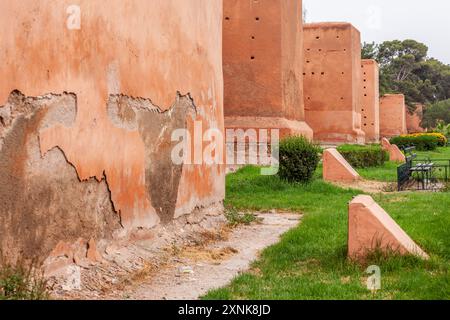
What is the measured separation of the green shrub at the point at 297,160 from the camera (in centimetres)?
1155

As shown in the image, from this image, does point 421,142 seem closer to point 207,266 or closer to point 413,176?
point 413,176

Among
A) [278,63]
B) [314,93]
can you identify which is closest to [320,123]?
[314,93]

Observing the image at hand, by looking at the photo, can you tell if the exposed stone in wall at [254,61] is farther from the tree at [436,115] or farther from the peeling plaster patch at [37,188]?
the tree at [436,115]

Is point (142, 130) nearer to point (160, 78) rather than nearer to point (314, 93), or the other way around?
point (160, 78)

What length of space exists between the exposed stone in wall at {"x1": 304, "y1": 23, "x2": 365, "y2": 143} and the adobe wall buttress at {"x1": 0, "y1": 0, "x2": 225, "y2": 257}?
1801 cm

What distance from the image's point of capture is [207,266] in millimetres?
5504

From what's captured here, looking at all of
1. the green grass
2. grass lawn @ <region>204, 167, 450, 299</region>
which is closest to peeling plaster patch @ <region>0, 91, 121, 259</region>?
grass lawn @ <region>204, 167, 450, 299</region>

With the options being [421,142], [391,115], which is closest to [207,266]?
[421,142]

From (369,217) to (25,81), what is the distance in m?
2.94

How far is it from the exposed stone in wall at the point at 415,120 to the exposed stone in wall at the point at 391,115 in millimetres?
7899

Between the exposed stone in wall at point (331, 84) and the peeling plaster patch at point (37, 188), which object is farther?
the exposed stone in wall at point (331, 84)

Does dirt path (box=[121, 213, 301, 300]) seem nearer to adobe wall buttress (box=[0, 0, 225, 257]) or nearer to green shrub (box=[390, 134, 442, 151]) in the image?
adobe wall buttress (box=[0, 0, 225, 257])

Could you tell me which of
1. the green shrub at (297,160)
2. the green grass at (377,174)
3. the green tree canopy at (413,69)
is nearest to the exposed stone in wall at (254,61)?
the green grass at (377,174)

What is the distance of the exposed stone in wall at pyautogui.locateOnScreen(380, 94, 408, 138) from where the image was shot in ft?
125
